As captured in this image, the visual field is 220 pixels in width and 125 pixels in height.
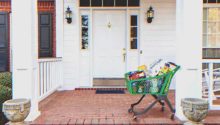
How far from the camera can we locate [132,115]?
4.50 metres

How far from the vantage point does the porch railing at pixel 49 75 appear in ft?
18.6

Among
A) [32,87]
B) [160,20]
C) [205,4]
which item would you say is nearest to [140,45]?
[160,20]

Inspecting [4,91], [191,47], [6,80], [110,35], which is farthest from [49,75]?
[191,47]

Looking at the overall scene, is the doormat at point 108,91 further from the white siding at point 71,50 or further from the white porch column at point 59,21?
the white porch column at point 59,21

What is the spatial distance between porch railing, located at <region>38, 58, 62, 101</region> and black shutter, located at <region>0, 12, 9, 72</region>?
63.6 inches

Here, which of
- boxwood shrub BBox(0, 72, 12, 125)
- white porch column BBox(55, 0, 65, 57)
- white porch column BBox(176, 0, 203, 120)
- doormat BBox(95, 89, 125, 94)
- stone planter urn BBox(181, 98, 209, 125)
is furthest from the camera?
white porch column BBox(55, 0, 65, 57)

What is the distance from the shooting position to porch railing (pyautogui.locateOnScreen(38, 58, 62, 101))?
566 centimetres

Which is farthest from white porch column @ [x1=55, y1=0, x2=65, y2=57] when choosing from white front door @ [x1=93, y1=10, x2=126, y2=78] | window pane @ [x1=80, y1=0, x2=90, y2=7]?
white front door @ [x1=93, y1=10, x2=126, y2=78]

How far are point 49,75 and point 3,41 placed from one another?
7.17 feet

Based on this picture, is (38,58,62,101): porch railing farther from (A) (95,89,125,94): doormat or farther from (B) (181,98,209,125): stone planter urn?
(B) (181,98,209,125): stone planter urn

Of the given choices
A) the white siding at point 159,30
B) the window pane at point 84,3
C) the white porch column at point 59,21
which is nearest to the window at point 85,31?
the window pane at point 84,3

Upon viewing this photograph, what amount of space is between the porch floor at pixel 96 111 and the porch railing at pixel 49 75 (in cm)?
20

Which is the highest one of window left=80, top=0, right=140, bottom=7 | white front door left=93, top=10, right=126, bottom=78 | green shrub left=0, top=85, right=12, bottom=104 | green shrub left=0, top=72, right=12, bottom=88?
window left=80, top=0, right=140, bottom=7

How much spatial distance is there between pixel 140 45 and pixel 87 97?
7.32 feet
